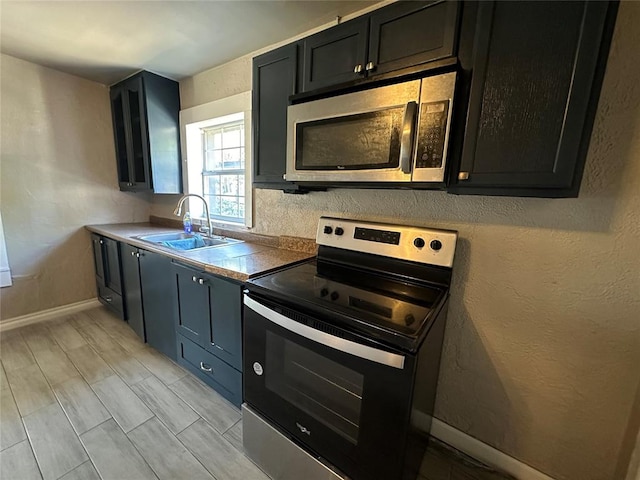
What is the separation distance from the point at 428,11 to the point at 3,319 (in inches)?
148

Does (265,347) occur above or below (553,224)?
below

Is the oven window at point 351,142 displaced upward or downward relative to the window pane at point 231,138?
downward

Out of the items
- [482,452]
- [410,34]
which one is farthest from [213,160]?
[482,452]

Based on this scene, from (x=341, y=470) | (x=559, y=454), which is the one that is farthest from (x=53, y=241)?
(x=559, y=454)

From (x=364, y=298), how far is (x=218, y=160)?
6.87 feet

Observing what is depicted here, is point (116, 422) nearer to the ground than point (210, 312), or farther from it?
nearer to the ground

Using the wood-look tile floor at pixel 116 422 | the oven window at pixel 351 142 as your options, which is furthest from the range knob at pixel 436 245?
the wood-look tile floor at pixel 116 422

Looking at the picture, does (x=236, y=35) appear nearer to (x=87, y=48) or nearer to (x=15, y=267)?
(x=87, y=48)

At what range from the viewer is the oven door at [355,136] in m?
1.05

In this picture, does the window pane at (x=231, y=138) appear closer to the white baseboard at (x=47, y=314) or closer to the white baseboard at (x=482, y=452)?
the white baseboard at (x=47, y=314)

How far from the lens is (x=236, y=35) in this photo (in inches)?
69.4

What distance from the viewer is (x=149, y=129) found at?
2.43 m

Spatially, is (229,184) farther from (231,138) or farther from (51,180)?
(51,180)

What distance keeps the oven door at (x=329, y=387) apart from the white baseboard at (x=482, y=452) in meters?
0.75
